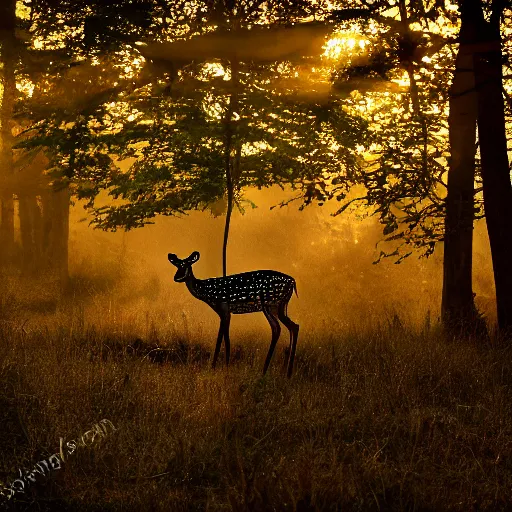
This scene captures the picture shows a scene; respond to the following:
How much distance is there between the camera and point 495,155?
1091 cm

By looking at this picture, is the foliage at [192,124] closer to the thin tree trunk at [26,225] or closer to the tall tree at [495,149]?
the tall tree at [495,149]

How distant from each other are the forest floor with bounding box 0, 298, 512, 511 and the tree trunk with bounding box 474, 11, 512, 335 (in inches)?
67.5

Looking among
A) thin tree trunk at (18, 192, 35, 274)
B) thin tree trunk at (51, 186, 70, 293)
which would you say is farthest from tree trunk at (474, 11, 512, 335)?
thin tree trunk at (18, 192, 35, 274)

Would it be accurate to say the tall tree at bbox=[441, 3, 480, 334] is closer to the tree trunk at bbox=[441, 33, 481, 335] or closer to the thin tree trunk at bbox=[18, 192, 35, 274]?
the tree trunk at bbox=[441, 33, 481, 335]

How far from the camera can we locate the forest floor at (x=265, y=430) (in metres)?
5.12

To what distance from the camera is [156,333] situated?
11602 mm

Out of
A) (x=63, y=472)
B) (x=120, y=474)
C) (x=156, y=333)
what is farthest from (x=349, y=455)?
(x=156, y=333)

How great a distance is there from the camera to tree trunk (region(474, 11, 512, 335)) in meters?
10.9

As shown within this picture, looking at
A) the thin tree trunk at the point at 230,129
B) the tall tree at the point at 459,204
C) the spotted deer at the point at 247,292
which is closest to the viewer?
the spotted deer at the point at 247,292

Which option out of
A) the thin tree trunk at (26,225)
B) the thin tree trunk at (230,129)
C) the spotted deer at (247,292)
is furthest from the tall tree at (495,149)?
the thin tree trunk at (26,225)

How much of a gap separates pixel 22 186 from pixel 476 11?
15404 mm

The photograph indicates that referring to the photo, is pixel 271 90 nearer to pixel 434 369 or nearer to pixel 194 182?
pixel 194 182

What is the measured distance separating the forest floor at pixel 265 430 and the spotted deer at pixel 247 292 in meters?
0.69

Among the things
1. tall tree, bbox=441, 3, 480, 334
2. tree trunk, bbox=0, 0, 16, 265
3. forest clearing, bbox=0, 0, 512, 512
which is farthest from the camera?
tree trunk, bbox=0, 0, 16, 265
